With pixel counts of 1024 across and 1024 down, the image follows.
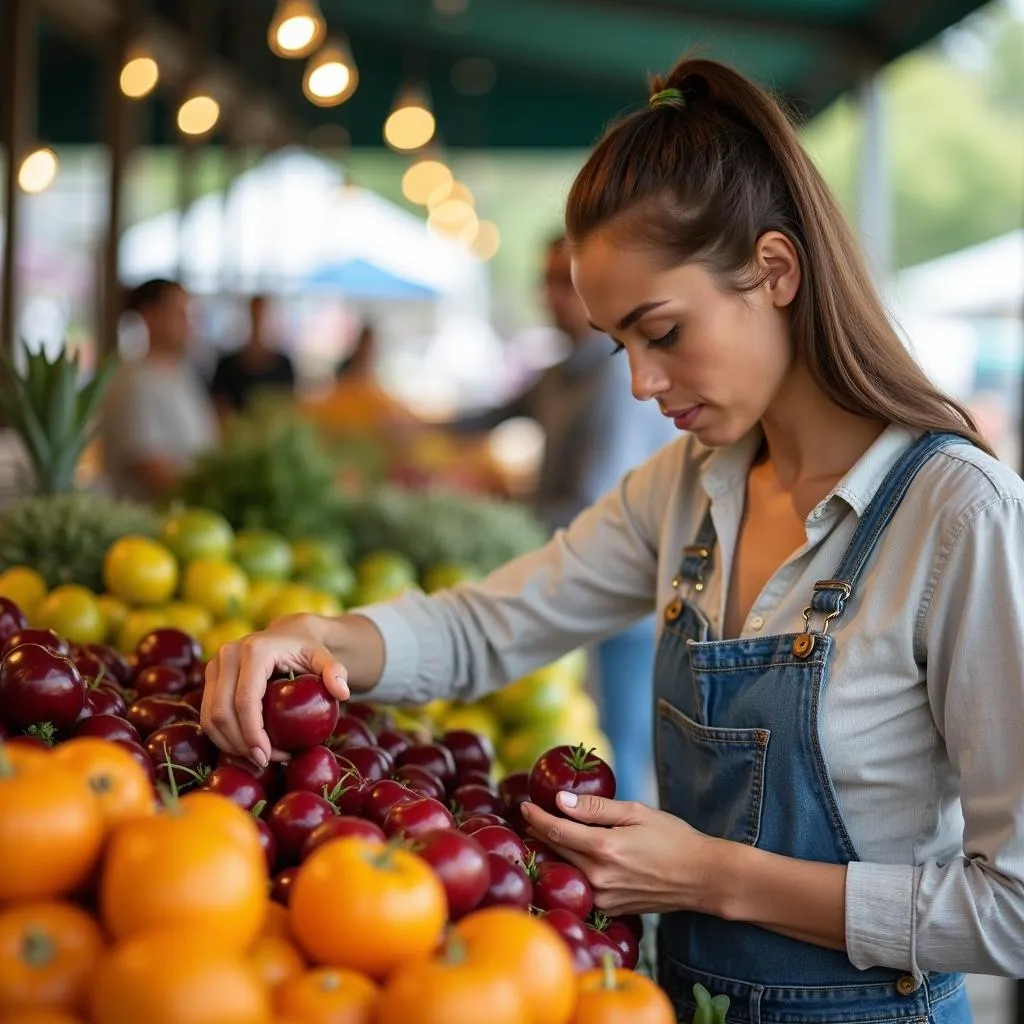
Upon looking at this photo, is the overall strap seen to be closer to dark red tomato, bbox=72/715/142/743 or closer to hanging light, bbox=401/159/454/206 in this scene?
dark red tomato, bbox=72/715/142/743

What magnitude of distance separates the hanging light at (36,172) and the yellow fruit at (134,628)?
13.3ft

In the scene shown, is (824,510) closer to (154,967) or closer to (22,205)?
(154,967)

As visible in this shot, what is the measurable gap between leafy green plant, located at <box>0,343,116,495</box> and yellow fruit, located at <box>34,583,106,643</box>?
50cm

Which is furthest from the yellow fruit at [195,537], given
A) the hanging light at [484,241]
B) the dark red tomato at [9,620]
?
the hanging light at [484,241]

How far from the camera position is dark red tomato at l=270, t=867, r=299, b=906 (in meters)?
1.17

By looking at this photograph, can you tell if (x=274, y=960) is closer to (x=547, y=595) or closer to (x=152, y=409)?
(x=547, y=595)

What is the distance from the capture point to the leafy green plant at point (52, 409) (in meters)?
2.70

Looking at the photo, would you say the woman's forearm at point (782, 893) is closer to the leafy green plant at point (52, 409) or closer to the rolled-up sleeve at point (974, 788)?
the rolled-up sleeve at point (974, 788)

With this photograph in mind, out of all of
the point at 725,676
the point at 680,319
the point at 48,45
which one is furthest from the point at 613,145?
the point at 48,45

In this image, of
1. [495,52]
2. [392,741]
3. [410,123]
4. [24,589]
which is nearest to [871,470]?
[392,741]

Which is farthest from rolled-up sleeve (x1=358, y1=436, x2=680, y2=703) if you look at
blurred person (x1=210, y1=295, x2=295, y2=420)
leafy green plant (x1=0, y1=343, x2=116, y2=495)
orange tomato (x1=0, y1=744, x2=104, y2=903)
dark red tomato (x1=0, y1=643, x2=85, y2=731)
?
blurred person (x1=210, y1=295, x2=295, y2=420)

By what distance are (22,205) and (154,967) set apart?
5.68 meters

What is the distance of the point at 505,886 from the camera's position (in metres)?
1.20

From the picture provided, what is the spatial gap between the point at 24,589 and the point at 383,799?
4.29 feet
